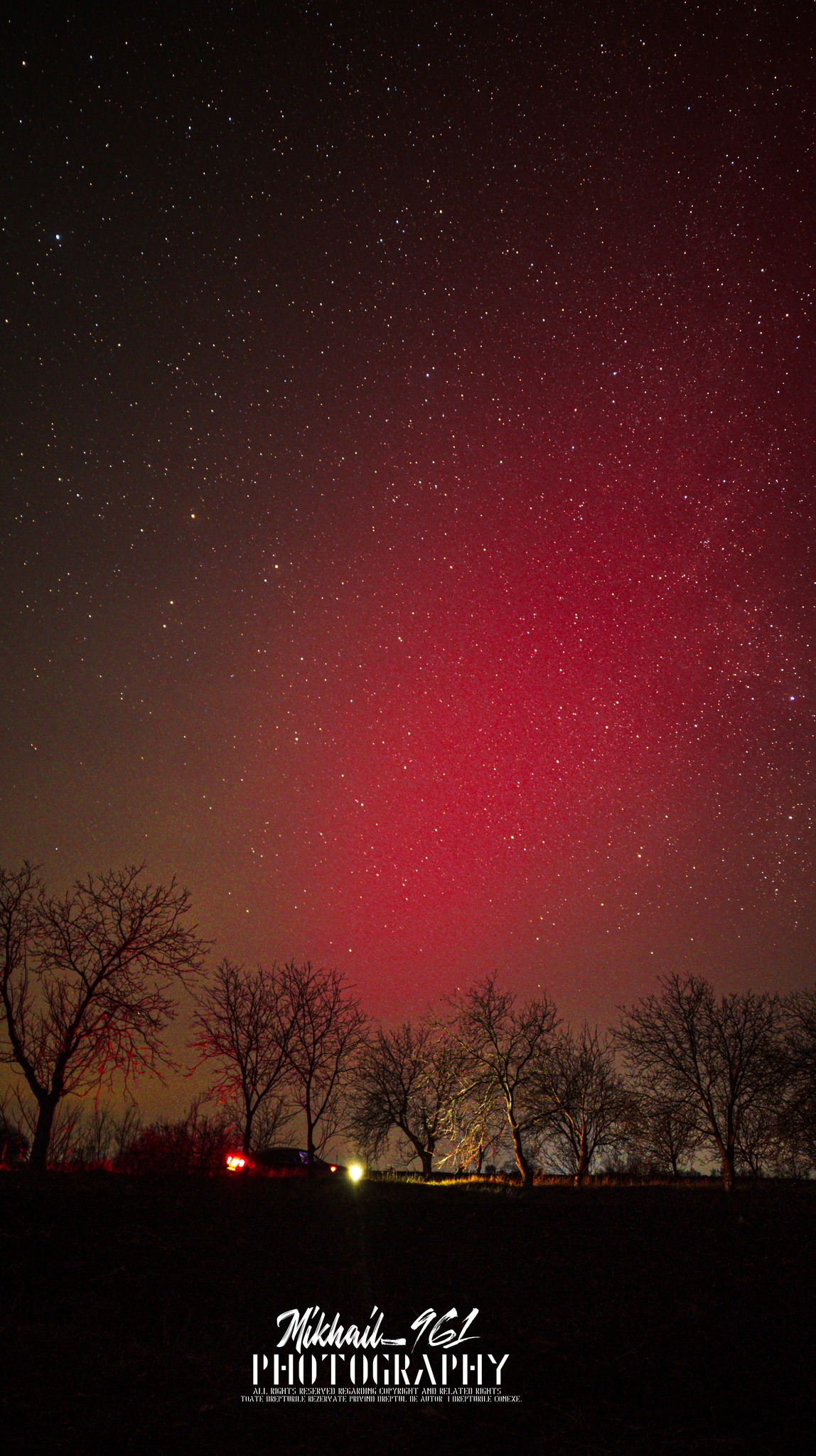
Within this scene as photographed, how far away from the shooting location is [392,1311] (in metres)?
10.2

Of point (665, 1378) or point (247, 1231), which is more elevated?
point (247, 1231)

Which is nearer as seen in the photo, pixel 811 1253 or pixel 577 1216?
pixel 811 1253

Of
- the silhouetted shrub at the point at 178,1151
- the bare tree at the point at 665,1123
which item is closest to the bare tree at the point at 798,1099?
the bare tree at the point at 665,1123

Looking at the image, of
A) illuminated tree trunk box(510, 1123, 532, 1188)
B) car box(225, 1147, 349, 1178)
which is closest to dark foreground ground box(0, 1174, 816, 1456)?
car box(225, 1147, 349, 1178)

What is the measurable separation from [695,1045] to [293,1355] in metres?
26.8

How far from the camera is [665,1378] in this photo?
838 centimetres

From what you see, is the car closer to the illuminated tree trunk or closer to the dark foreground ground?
the illuminated tree trunk

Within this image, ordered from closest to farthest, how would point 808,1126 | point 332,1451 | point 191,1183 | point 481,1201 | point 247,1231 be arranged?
1. point 332,1451
2. point 247,1231
3. point 191,1183
4. point 481,1201
5. point 808,1126

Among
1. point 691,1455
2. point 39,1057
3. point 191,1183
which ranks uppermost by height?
point 39,1057

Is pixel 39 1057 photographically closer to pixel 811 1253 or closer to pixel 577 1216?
pixel 577 1216

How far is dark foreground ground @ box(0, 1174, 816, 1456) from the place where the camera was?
22.5 ft

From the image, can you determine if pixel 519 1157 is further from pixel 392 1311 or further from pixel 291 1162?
pixel 392 1311

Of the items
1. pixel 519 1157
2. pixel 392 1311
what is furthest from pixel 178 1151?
pixel 519 1157

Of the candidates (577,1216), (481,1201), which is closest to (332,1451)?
(577,1216)
